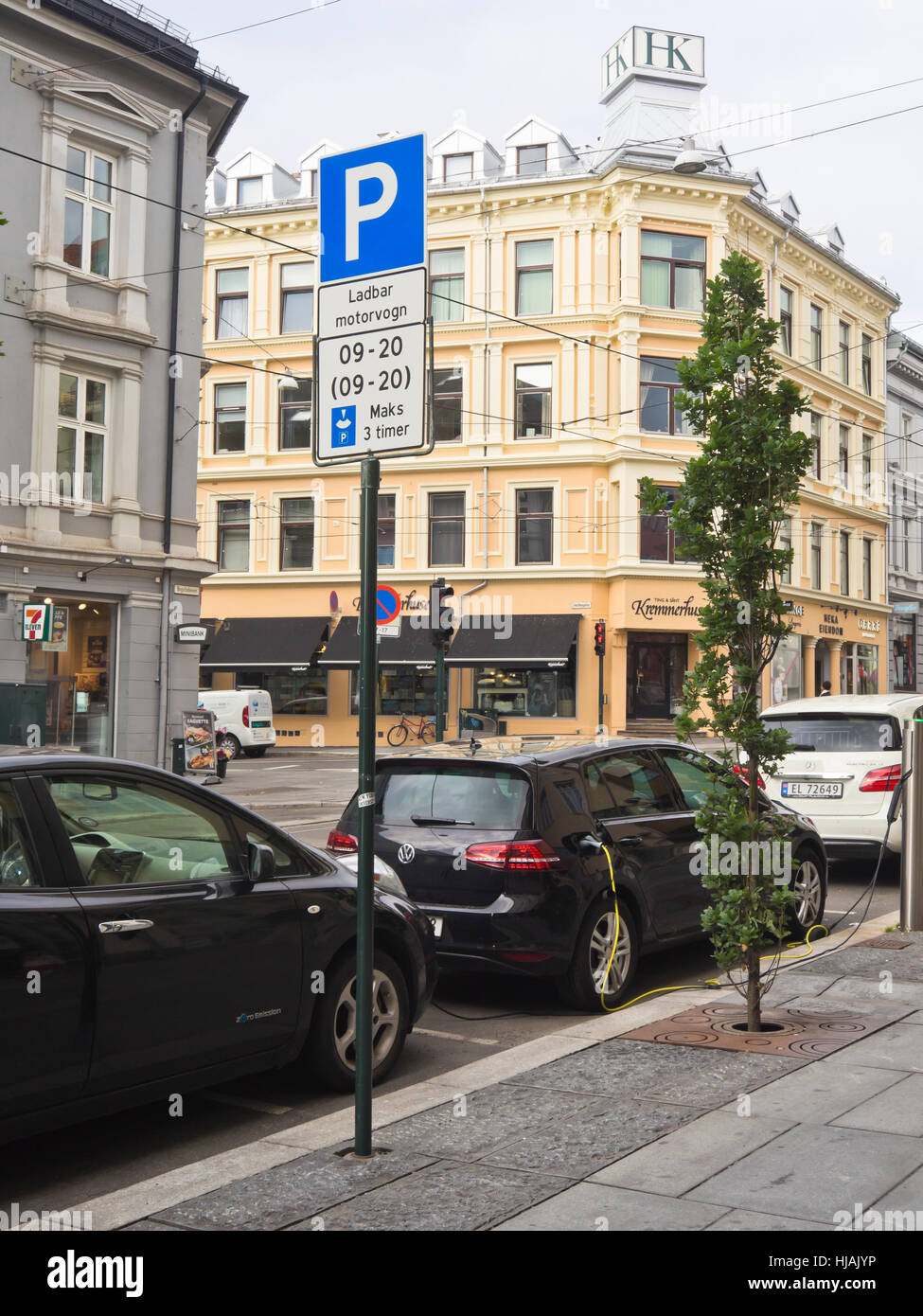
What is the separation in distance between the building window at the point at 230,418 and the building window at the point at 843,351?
19571 millimetres

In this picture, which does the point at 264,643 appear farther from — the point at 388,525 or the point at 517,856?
the point at 517,856

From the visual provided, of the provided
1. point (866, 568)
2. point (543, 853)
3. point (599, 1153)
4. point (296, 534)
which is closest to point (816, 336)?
point (866, 568)

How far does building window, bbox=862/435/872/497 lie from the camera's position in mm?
45906

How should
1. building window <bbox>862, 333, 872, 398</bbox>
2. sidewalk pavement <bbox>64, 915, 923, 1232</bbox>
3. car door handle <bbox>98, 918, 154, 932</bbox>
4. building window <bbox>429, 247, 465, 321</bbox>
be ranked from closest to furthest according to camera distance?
sidewalk pavement <bbox>64, 915, 923, 1232</bbox> → car door handle <bbox>98, 918, 154, 932</bbox> → building window <bbox>429, 247, 465, 321</bbox> → building window <bbox>862, 333, 872, 398</bbox>

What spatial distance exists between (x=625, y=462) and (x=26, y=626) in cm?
1898

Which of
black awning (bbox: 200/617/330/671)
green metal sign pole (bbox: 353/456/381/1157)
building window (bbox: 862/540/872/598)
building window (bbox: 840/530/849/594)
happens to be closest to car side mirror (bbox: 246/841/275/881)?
green metal sign pole (bbox: 353/456/381/1157)

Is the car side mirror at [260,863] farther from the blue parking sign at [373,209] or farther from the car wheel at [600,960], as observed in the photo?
the car wheel at [600,960]

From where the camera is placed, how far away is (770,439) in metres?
6.30

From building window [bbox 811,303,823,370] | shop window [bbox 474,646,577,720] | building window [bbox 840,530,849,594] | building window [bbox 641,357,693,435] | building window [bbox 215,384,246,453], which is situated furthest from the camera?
building window [bbox 840,530,849,594]

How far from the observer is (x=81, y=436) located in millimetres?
22047

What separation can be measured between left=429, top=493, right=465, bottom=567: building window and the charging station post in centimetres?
2784

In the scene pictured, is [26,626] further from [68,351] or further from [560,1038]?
[560,1038]

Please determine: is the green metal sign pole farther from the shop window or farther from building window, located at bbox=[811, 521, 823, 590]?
building window, located at bbox=[811, 521, 823, 590]
